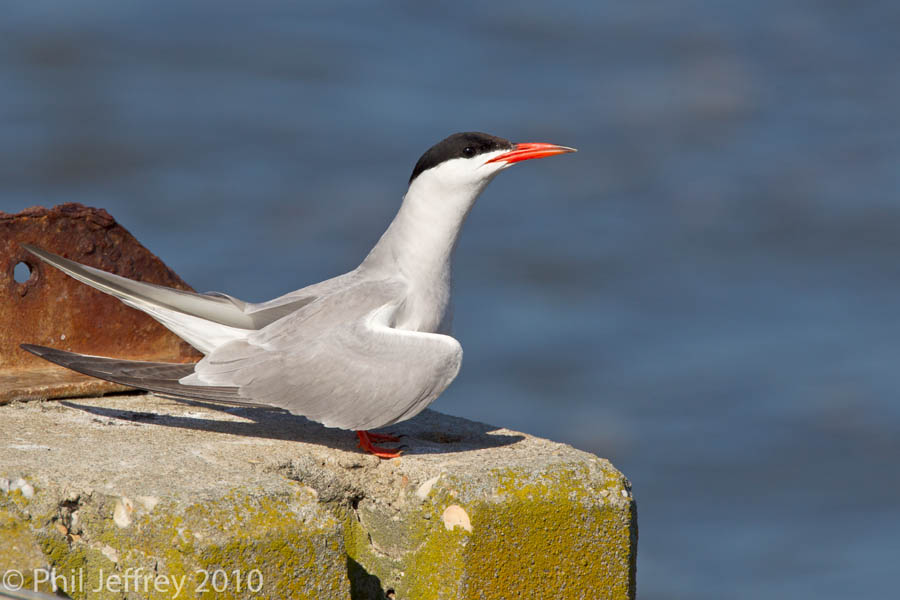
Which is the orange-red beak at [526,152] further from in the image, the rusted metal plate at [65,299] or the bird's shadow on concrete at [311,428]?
the rusted metal plate at [65,299]

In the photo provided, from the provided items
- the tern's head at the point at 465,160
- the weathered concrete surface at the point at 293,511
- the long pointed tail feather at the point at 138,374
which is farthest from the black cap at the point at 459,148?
the long pointed tail feather at the point at 138,374

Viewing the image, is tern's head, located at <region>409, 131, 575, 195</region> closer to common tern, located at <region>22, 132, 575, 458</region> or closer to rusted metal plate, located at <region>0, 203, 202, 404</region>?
common tern, located at <region>22, 132, 575, 458</region>

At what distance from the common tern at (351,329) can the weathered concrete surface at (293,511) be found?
0.43ft

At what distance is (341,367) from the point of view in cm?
399

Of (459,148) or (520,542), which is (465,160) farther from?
(520,542)

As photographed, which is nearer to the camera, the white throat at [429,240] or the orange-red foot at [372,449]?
the orange-red foot at [372,449]

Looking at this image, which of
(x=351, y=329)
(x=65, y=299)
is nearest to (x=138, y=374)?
(x=65, y=299)

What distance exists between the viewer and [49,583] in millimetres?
2791

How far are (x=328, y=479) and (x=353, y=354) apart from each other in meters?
0.63

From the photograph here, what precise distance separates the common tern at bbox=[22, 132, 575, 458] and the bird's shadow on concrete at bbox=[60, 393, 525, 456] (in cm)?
9

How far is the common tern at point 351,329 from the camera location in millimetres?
3896

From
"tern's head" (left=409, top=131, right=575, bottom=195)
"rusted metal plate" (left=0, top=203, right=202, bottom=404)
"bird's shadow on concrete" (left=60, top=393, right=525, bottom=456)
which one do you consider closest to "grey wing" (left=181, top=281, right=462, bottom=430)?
"bird's shadow on concrete" (left=60, top=393, right=525, bottom=456)

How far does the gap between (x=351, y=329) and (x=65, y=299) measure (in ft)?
3.37

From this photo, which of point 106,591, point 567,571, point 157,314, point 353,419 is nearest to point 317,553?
point 106,591
